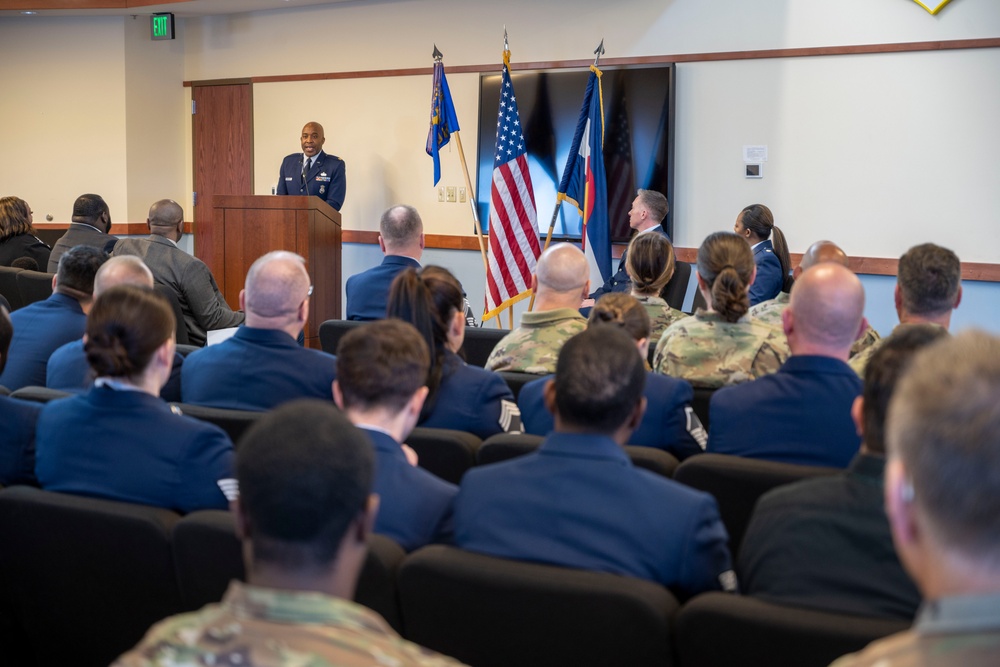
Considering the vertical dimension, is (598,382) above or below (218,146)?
below

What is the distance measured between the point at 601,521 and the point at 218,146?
9.27 m

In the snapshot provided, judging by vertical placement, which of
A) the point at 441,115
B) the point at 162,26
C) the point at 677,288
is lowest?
the point at 677,288

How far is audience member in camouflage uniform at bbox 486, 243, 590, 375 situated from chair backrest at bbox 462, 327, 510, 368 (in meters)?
0.80

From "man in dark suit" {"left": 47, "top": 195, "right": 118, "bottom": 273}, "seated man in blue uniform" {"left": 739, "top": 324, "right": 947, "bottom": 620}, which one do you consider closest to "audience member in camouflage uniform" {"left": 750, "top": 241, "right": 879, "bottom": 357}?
"seated man in blue uniform" {"left": 739, "top": 324, "right": 947, "bottom": 620}

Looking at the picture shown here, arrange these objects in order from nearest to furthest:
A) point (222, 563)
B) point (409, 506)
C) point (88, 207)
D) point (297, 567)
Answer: point (297, 567) → point (222, 563) → point (409, 506) → point (88, 207)

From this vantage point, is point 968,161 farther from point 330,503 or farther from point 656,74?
point 330,503

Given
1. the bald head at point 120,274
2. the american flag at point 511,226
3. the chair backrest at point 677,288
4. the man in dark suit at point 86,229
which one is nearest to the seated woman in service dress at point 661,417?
the bald head at point 120,274

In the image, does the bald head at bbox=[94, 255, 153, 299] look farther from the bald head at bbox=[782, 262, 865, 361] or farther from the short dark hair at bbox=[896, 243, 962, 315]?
the short dark hair at bbox=[896, 243, 962, 315]

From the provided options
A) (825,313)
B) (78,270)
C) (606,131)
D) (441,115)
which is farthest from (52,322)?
(606,131)

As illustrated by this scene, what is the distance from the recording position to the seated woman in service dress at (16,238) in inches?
285

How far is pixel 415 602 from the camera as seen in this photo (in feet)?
6.12

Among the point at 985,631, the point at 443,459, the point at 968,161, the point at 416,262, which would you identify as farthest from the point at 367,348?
the point at 968,161

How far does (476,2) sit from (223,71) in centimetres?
300

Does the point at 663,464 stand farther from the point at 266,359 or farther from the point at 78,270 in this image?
the point at 78,270
